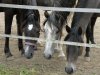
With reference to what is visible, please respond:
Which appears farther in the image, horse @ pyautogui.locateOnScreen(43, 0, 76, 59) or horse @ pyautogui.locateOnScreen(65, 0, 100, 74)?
horse @ pyautogui.locateOnScreen(43, 0, 76, 59)

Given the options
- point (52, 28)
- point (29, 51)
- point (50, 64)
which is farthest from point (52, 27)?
point (50, 64)

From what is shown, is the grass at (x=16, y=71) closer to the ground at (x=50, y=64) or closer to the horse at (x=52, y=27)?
the ground at (x=50, y=64)

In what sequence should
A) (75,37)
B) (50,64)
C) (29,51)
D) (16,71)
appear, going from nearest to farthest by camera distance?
(75,37), (29,51), (16,71), (50,64)

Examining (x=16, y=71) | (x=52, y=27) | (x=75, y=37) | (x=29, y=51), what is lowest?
(x=16, y=71)

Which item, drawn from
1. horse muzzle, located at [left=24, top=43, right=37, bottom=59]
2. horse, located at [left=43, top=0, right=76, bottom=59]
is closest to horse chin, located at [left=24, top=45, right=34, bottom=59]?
horse muzzle, located at [left=24, top=43, right=37, bottom=59]

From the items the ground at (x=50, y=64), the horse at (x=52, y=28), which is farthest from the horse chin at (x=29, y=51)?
the ground at (x=50, y=64)

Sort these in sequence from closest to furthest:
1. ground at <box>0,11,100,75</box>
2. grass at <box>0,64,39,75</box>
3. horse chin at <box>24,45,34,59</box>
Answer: horse chin at <box>24,45,34,59</box>
grass at <box>0,64,39,75</box>
ground at <box>0,11,100,75</box>

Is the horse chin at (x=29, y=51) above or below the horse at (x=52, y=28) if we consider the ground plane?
below

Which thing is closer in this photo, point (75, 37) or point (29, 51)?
point (75, 37)

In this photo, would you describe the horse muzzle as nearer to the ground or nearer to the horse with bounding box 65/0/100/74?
the ground

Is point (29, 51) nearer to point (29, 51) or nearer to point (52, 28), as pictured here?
point (29, 51)

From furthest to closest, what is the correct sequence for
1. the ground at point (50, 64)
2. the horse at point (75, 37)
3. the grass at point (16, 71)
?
the ground at point (50, 64)
the grass at point (16, 71)
the horse at point (75, 37)

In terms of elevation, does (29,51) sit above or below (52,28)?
below

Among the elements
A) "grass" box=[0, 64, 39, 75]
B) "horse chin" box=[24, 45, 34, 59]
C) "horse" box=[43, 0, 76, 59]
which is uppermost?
"horse" box=[43, 0, 76, 59]
